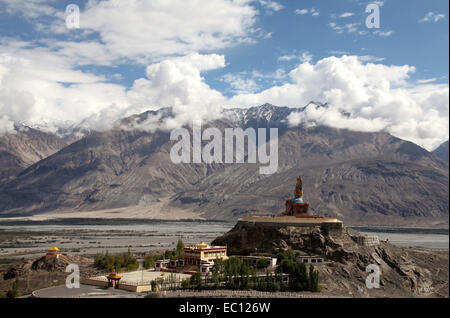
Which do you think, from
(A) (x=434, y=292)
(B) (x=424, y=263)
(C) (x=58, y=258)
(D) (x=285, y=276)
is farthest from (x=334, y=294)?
(C) (x=58, y=258)

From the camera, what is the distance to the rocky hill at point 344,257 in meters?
92.8

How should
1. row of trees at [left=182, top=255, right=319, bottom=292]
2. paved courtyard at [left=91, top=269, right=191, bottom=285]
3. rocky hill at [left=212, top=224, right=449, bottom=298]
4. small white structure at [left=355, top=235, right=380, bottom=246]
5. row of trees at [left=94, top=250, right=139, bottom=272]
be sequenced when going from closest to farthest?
row of trees at [left=182, top=255, right=319, bottom=292] → paved courtyard at [left=91, top=269, right=191, bottom=285] → rocky hill at [left=212, top=224, right=449, bottom=298] → row of trees at [left=94, top=250, right=139, bottom=272] → small white structure at [left=355, top=235, right=380, bottom=246]

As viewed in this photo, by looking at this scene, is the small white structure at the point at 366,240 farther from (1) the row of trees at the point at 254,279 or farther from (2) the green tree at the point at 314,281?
(2) the green tree at the point at 314,281

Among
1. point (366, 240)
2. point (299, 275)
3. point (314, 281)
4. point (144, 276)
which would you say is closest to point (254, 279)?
point (299, 275)

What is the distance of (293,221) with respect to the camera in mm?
103125

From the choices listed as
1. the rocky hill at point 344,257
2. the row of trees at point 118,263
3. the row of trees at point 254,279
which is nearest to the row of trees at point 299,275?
the row of trees at point 254,279

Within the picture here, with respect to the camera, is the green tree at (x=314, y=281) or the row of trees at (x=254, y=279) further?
the green tree at (x=314, y=281)

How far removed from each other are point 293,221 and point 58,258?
5001cm

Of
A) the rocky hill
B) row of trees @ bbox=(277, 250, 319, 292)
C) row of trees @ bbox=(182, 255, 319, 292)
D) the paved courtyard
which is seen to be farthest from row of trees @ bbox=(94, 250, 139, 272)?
row of trees @ bbox=(277, 250, 319, 292)

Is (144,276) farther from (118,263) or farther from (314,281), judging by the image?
(314,281)

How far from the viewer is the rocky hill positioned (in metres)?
92.8

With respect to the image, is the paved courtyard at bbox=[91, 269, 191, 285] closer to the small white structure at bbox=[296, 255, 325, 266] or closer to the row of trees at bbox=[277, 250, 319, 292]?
the row of trees at bbox=[277, 250, 319, 292]

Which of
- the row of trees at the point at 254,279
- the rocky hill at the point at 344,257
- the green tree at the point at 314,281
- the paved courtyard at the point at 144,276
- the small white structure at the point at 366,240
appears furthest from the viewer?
the small white structure at the point at 366,240
